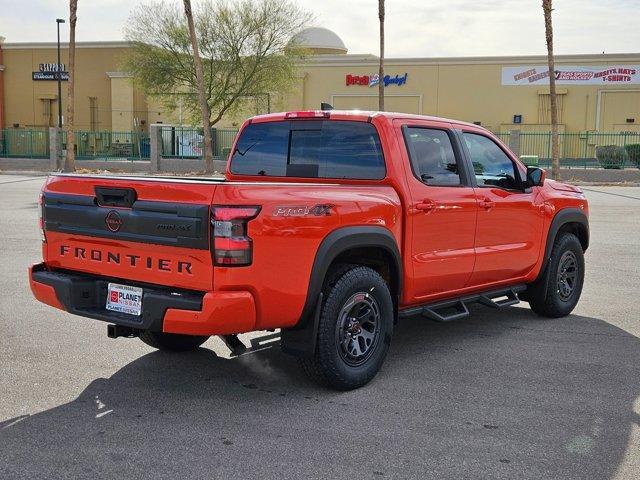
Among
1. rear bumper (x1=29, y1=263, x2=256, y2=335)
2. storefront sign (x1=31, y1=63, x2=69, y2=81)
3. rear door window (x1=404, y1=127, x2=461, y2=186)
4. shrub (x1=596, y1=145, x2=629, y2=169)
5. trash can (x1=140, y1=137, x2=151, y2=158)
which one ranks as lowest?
rear bumper (x1=29, y1=263, x2=256, y2=335)

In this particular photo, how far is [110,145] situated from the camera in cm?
4769

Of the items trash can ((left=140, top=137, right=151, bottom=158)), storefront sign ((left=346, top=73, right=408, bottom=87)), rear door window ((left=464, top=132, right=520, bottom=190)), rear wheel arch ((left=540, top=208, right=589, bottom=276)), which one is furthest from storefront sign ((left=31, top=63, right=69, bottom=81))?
rear door window ((left=464, top=132, right=520, bottom=190))

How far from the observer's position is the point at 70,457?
12.7ft

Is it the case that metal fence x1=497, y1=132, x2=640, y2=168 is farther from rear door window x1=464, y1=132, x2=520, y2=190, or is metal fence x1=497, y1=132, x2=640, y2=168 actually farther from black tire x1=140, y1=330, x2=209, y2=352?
black tire x1=140, y1=330, x2=209, y2=352

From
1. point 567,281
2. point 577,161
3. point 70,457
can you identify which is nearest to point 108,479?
point 70,457

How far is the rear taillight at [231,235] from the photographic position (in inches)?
166

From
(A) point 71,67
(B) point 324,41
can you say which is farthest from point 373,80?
(A) point 71,67

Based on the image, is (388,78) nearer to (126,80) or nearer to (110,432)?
(126,80)

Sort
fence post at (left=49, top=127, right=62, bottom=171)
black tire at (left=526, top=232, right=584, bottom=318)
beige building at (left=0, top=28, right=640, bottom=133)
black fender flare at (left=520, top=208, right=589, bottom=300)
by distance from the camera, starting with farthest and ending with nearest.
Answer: beige building at (left=0, top=28, right=640, bottom=133) → fence post at (left=49, top=127, right=62, bottom=171) → black tire at (left=526, top=232, right=584, bottom=318) → black fender flare at (left=520, top=208, right=589, bottom=300)

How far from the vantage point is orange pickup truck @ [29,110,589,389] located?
14.2ft

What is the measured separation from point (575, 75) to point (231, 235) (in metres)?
47.5

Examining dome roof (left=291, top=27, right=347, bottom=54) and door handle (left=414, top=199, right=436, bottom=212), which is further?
dome roof (left=291, top=27, right=347, bottom=54)

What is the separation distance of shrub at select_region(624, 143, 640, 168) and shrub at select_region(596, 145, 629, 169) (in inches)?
11.8

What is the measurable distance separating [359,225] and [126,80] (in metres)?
51.4
